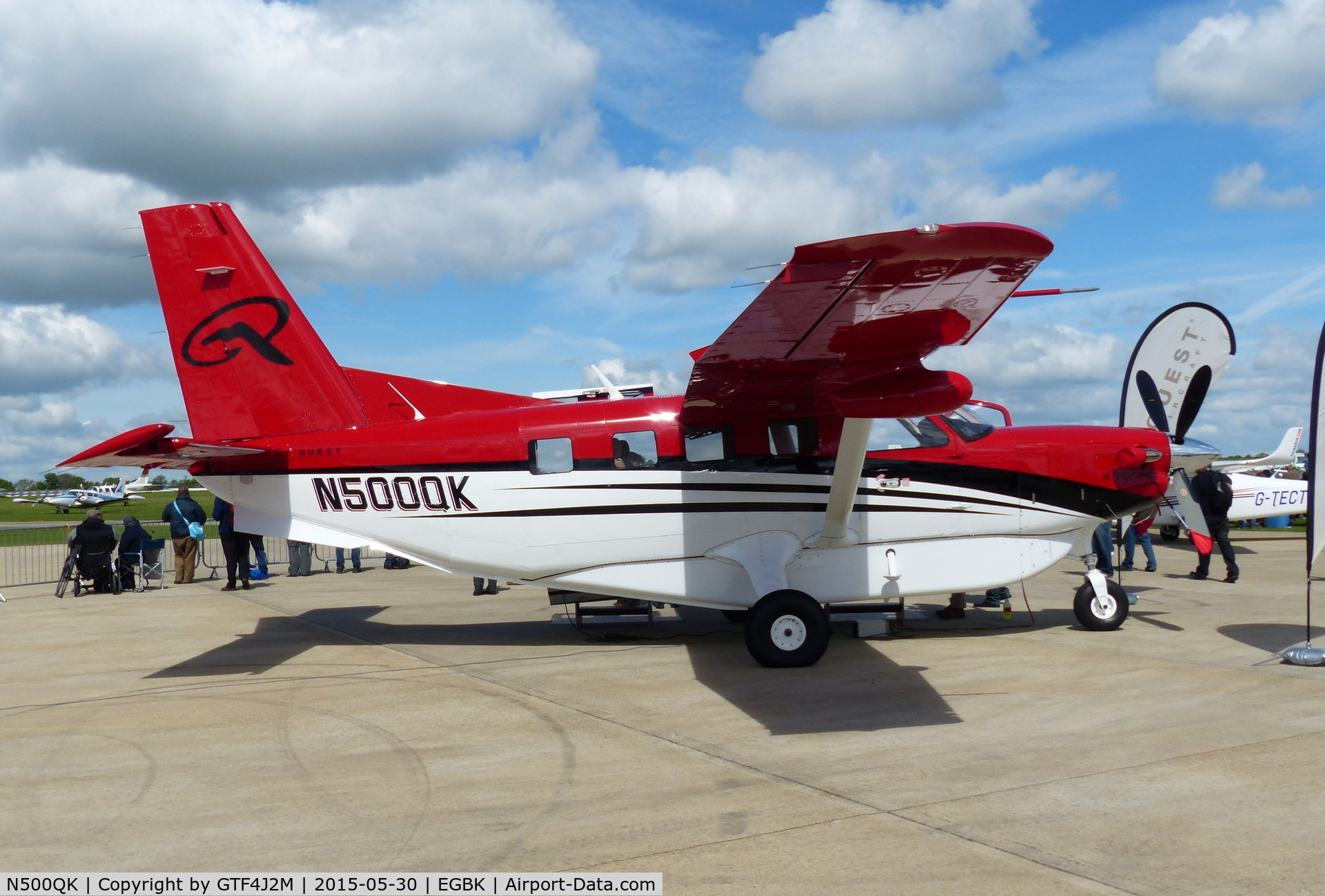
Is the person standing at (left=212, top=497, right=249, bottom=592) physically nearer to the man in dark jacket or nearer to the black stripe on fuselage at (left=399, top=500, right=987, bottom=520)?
the black stripe on fuselage at (left=399, top=500, right=987, bottom=520)

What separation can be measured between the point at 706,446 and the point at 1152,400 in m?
5.73

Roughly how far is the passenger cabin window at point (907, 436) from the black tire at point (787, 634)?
1.92m

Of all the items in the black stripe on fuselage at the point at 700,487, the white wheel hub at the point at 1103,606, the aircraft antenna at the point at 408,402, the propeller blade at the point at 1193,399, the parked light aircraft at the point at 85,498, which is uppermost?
the parked light aircraft at the point at 85,498

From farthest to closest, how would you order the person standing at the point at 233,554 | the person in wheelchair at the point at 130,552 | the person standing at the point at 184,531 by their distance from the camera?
the person standing at the point at 184,531, the person in wheelchair at the point at 130,552, the person standing at the point at 233,554

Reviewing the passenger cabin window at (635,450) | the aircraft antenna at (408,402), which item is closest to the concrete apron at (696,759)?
Answer: the passenger cabin window at (635,450)

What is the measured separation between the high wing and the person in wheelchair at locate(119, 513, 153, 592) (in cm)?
1292

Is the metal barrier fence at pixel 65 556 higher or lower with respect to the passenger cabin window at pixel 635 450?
lower

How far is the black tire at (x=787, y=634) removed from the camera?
26.9 ft

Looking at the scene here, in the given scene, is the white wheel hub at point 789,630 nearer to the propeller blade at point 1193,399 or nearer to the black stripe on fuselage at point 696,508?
the black stripe on fuselage at point 696,508

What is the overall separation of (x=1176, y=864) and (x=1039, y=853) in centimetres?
54

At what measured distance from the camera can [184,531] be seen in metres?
17.1

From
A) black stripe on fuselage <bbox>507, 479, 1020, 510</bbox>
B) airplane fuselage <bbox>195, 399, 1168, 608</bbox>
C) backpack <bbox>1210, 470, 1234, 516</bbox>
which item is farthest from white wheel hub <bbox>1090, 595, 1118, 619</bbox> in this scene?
backpack <bbox>1210, 470, 1234, 516</bbox>

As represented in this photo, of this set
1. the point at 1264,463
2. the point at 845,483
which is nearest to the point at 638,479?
the point at 845,483

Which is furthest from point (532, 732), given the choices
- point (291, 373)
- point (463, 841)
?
point (291, 373)
